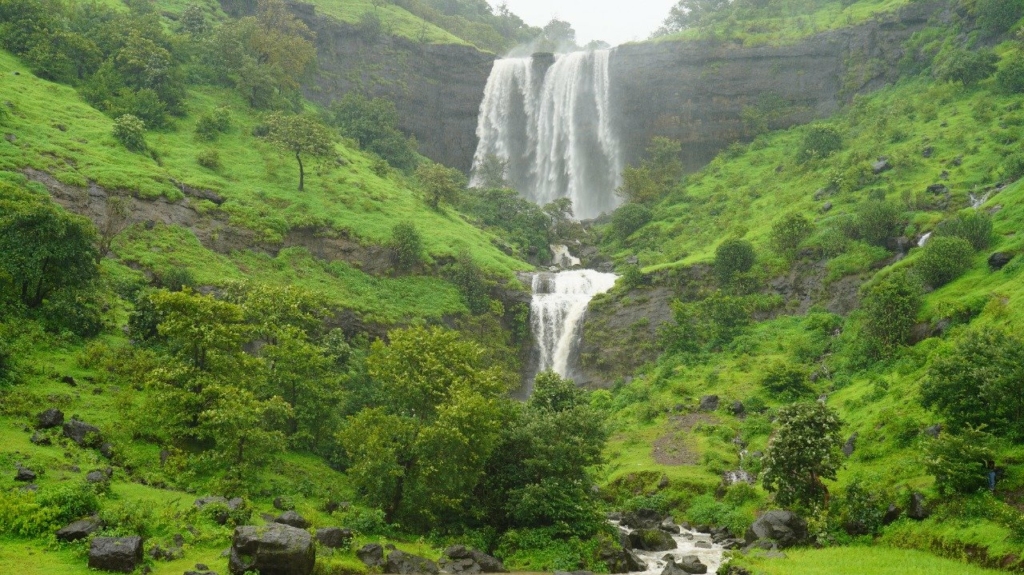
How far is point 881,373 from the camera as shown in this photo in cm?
3450

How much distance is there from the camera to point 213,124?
Result: 63.2 meters

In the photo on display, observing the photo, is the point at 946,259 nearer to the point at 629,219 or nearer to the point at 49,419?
the point at 629,219

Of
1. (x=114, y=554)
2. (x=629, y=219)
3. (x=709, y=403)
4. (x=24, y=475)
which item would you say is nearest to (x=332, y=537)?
(x=114, y=554)

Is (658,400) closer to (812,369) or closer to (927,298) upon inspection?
(812,369)

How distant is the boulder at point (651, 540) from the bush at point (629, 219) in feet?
157

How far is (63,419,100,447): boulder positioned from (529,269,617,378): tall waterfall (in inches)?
1371

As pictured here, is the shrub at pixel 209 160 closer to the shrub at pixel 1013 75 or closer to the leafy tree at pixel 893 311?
the leafy tree at pixel 893 311

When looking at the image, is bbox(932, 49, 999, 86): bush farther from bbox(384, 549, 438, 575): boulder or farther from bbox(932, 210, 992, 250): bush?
bbox(384, 549, 438, 575): boulder

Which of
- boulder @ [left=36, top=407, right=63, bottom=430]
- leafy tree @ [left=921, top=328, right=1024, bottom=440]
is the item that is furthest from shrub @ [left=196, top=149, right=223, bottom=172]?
leafy tree @ [left=921, top=328, right=1024, bottom=440]

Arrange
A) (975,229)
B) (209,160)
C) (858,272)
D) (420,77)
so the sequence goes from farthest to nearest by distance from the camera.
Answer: (420,77) < (209,160) < (858,272) < (975,229)

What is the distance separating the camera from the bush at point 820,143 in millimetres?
67438

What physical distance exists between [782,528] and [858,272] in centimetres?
2963

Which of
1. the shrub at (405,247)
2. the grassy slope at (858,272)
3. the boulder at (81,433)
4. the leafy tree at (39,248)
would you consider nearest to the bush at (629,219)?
the grassy slope at (858,272)

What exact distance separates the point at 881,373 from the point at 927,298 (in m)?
5.73
